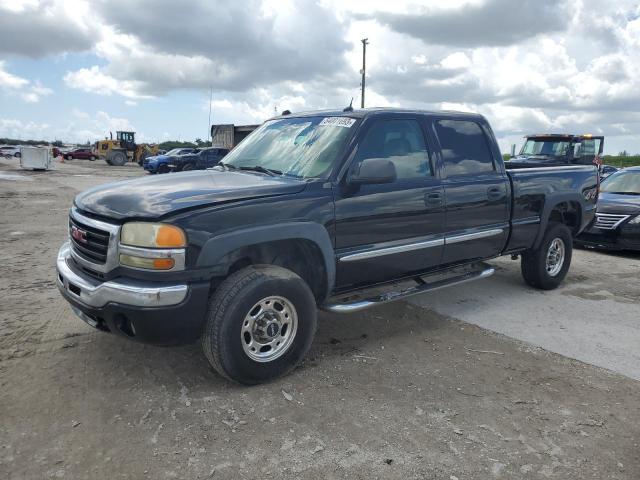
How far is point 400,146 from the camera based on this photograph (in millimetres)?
4441

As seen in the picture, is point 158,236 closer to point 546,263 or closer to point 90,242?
point 90,242

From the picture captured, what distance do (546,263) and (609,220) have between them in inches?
129

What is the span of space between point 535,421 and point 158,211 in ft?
8.54

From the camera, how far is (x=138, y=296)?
3.11 metres

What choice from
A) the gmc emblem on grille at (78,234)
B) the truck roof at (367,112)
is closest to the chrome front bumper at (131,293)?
the gmc emblem on grille at (78,234)

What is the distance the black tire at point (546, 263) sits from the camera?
5.86 m

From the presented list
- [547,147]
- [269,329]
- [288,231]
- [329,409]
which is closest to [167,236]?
[288,231]

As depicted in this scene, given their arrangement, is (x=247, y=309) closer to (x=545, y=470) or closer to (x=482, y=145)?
(x=545, y=470)

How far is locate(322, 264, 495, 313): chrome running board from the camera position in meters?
3.92

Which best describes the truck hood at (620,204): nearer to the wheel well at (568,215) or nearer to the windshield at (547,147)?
the wheel well at (568,215)

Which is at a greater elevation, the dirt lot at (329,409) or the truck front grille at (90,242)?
the truck front grille at (90,242)

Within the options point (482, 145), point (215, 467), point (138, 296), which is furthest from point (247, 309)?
point (482, 145)

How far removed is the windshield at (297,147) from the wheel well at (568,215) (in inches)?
121

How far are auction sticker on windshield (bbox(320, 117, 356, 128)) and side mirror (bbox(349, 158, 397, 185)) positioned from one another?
1.71ft
